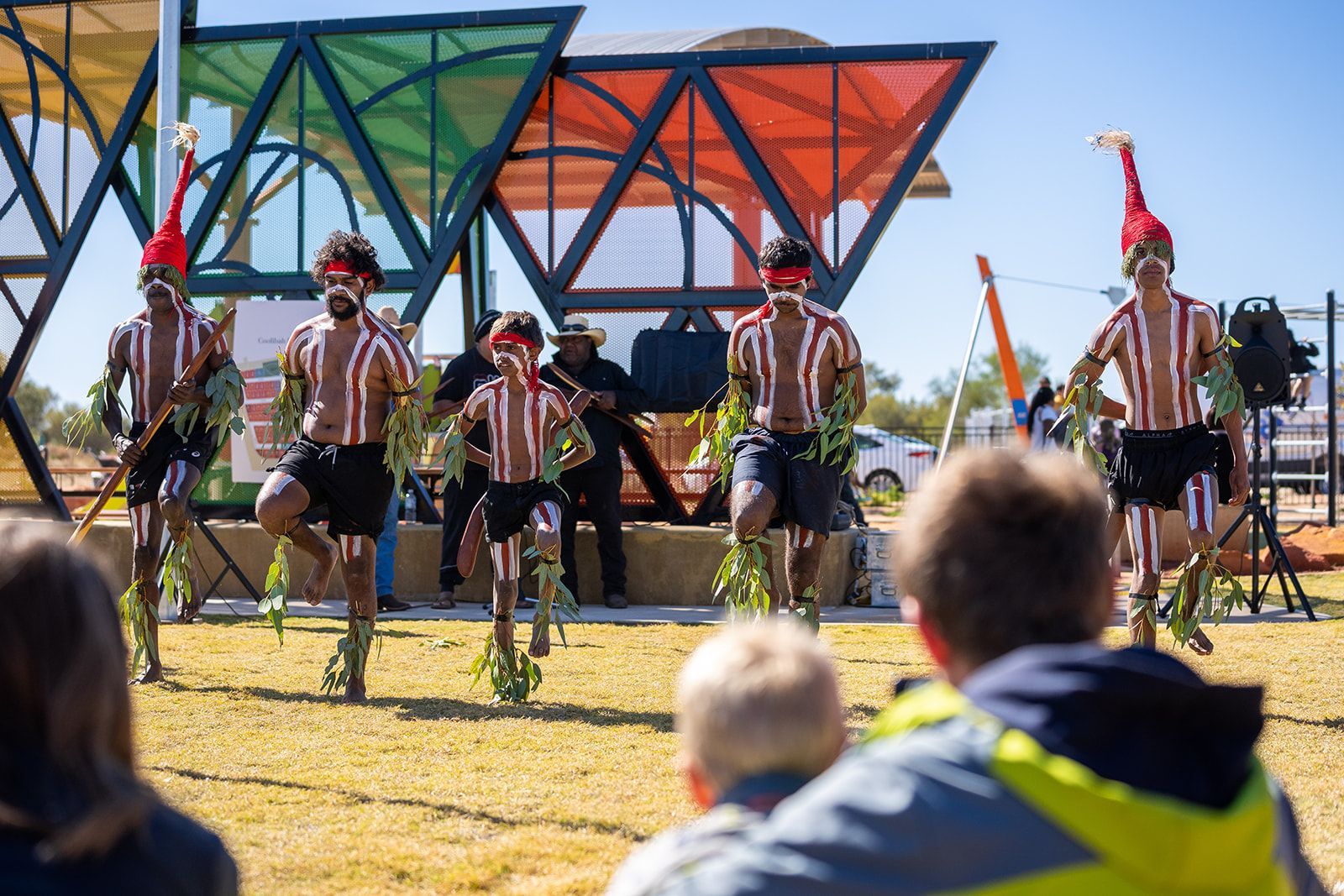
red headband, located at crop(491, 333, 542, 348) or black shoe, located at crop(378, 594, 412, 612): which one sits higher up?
red headband, located at crop(491, 333, 542, 348)

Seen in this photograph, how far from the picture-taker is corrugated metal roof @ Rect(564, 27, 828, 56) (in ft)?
43.5

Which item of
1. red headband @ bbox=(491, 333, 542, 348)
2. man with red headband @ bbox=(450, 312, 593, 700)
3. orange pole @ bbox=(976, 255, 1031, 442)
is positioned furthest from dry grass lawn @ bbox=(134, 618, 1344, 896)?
orange pole @ bbox=(976, 255, 1031, 442)

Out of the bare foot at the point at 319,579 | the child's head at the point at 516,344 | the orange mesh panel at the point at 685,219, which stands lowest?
the bare foot at the point at 319,579

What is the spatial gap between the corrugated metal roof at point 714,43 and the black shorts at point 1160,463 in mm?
6611

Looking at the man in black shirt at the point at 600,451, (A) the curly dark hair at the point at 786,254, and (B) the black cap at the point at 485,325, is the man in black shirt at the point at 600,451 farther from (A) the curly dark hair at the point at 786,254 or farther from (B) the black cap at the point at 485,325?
(A) the curly dark hair at the point at 786,254

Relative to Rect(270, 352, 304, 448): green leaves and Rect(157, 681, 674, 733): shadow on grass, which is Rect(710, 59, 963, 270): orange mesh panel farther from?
Rect(157, 681, 674, 733): shadow on grass

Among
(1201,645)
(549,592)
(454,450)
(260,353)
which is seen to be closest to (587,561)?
(260,353)

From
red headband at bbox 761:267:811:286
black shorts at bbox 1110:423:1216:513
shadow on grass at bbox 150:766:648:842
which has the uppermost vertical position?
red headband at bbox 761:267:811:286

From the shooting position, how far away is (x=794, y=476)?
6750 mm

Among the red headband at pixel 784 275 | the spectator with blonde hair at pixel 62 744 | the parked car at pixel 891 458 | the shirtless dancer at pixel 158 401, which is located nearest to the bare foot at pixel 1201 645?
the red headband at pixel 784 275

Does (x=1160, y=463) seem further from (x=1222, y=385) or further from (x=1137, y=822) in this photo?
(x=1137, y=822)

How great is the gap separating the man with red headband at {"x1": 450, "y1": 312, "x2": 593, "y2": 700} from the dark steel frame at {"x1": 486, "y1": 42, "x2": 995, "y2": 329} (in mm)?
5159

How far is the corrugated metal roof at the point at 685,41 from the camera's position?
1325cm

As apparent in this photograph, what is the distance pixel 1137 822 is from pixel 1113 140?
20.6 feet
